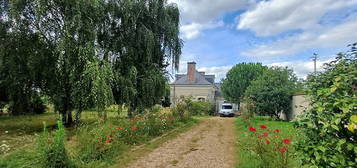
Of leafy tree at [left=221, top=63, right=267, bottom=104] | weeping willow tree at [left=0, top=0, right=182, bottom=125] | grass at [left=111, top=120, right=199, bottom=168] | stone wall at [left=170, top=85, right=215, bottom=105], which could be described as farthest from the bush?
leafy tree at [left=221, top=63, right=267, bottom=104]

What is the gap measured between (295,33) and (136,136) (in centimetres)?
943

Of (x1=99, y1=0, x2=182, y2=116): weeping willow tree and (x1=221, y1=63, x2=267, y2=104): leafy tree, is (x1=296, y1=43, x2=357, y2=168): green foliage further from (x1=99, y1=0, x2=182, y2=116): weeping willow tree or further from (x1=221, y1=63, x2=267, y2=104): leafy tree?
(x1=221, y1=63, x2=267, y2=104): leafy tree

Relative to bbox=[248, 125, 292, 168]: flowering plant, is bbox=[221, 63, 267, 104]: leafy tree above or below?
above

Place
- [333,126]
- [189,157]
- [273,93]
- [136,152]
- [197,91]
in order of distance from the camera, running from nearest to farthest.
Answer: [333,126]
[189,157]
[136,152]
[273,93]
[197,91]

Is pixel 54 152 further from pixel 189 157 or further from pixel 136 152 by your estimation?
pixel 189 157

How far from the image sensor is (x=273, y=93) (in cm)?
1312

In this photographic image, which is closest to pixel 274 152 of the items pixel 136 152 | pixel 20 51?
pixel 136 152

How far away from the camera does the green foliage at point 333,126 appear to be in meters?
1.45

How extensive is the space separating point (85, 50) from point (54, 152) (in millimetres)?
4526

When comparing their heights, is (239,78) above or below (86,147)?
above

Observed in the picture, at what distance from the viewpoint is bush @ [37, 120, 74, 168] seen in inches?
129

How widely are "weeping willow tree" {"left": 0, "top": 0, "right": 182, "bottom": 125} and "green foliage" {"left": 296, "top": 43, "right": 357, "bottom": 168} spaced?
605 centimetres

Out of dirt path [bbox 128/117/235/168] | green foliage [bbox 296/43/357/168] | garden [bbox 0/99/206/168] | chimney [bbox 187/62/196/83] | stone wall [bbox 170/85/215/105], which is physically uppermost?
chimney [bbox 187/62/196/83]

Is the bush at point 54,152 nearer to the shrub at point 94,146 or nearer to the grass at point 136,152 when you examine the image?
the shrub at point 94,146
